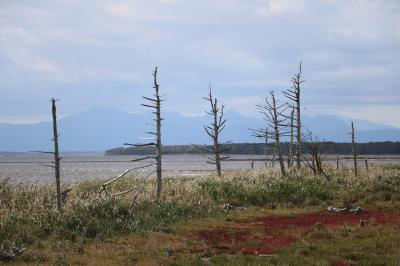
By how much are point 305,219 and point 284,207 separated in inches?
199

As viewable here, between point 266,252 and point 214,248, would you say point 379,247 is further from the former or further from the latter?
point 214,248

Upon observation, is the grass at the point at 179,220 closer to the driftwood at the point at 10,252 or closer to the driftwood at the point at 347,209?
the driftwood at the point at 10,252

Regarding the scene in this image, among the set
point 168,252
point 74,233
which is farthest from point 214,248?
point 74,233

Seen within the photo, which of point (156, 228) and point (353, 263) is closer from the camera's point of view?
point (353, 263)

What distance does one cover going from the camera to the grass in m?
14.6

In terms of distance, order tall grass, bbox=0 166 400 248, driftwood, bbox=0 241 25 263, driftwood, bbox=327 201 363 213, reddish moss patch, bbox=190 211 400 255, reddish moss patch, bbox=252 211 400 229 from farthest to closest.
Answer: driftwood, bbox=327 201 363 213
reddish moss patch, bbox=252 211 400 229
tall grass, bbox=0 166 400 248
reddish moss patch, bbox=190 211 400 255
driftwood, bbox=0 241 25 263

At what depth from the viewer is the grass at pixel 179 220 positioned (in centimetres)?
1455

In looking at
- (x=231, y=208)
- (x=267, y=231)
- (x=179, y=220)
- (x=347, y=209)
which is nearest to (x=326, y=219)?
(x=347, y=209)

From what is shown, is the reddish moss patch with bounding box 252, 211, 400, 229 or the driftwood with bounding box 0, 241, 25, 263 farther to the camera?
the reddish moss patch with bounding box 252, 211, 400, 229

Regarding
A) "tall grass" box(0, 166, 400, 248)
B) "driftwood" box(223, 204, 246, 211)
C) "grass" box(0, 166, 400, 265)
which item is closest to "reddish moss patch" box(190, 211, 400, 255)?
"grass" box(0, 166, 400, 265)

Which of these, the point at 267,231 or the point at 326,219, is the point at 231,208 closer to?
the point at 326,219

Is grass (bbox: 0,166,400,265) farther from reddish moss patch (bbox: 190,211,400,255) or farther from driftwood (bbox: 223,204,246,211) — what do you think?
reddish moss patch (bbox: 190,211,400,255)

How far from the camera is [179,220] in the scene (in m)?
22.7

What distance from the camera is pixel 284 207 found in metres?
27.8
